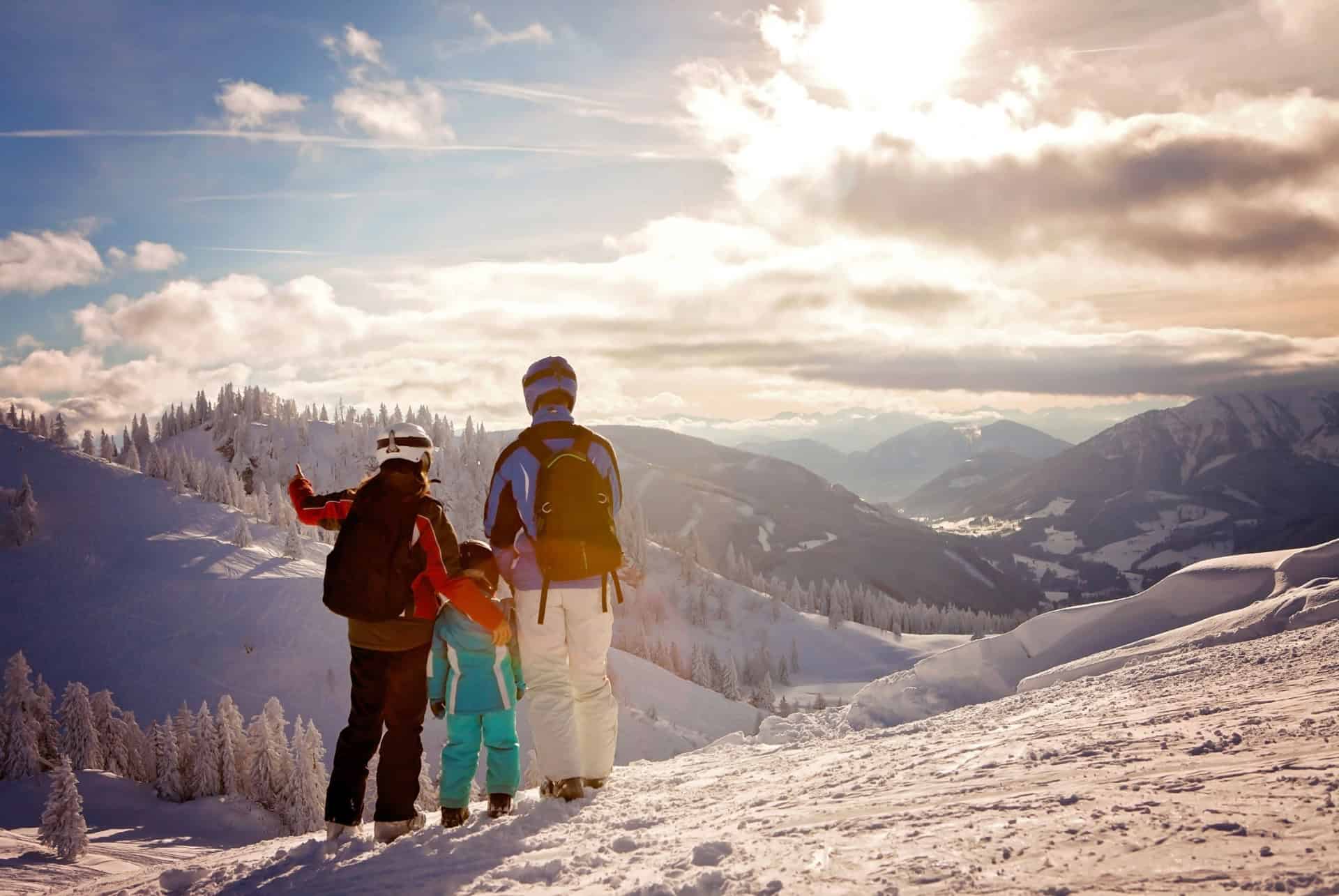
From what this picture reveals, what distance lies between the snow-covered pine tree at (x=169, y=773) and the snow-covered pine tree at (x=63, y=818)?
972 inches

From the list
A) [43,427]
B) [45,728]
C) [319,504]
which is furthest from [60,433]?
[319,504]

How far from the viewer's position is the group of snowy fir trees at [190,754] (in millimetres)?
66875

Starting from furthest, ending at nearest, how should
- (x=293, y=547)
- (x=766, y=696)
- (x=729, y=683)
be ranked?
(x=293, y=547) < (x=729, y=683) < (x=766, y=696)

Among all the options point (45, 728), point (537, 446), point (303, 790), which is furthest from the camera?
point (45, 728)

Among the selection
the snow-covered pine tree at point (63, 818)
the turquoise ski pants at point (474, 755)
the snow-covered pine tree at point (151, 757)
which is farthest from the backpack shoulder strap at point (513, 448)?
the snow-covered pine tree at point (151, 757)

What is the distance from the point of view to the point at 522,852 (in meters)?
6.25

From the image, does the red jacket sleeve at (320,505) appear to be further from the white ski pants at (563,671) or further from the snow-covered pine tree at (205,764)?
the snow-covered pine tree at (205,764)

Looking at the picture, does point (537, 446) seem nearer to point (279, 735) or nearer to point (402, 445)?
point (402, 445)

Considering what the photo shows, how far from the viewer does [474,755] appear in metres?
8.02

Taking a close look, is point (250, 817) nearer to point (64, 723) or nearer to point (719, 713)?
point (64, 723)

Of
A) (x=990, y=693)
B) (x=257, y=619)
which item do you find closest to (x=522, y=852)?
(x=990, y=693)

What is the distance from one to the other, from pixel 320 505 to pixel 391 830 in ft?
11.1

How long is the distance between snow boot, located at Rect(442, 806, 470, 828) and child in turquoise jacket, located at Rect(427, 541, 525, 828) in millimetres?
61

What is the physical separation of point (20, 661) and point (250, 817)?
2873 centimetres
